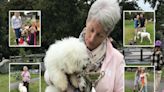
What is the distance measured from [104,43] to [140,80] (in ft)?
18.8

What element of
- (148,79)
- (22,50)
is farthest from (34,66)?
(148,79)

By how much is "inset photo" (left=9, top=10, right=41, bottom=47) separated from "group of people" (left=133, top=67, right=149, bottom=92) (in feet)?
5.10

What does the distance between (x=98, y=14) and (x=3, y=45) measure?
20.1 feet

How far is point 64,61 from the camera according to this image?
56.8 inches

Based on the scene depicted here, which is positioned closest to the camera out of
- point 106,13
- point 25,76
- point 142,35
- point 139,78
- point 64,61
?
point 64,61

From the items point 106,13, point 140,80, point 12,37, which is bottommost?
point 140,80

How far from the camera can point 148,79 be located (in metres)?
7.22

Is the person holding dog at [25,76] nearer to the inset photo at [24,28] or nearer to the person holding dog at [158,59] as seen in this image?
the inset photo at [24,28]

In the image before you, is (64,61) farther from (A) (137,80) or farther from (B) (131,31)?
(A) (137,80)

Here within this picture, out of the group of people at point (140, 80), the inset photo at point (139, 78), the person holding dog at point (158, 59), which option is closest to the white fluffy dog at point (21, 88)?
the inset photo at point (139, 78)

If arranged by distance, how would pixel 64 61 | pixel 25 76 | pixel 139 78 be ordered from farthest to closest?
1. pixel 139 78
2. pixel 25 76
3. pixel 64 61

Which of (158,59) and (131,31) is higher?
(131,31)

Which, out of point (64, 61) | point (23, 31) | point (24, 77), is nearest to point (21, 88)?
point (24, 77)

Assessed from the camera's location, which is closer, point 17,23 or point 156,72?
point 17,23
